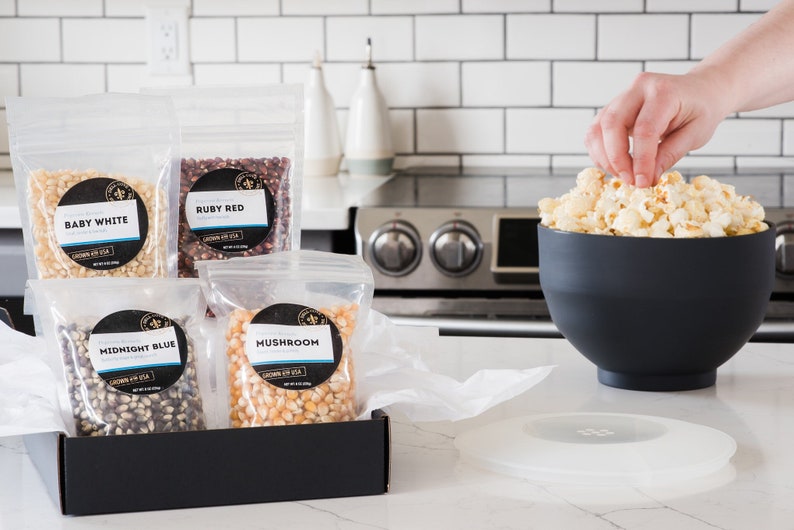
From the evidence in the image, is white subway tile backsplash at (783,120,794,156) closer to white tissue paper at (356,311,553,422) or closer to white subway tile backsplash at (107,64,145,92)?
white subway tile backsplash at (107,64,145,92)

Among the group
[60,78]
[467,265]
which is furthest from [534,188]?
[60,78]

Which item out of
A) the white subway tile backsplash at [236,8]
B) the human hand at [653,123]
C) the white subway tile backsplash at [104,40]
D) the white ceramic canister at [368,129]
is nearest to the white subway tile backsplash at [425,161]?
the white ceramic canister at [368,129]

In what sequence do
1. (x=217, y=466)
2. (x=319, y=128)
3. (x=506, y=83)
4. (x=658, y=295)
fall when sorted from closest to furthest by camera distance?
(x=217, y=466) → (x=658, y=295) → (x=319, y=128) → (x=506, y=83)

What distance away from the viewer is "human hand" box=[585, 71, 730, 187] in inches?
38.0

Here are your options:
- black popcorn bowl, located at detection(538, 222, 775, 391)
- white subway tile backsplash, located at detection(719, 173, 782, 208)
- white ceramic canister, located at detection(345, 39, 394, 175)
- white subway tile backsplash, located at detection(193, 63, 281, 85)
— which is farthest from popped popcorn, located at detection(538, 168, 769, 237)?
white subway tile backsplash, located at detection(193, 63, 281, 85)

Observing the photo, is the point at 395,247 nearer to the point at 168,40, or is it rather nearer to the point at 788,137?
the point at 168,40

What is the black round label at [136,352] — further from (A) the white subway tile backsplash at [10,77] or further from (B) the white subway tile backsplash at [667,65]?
(A) the white subway tile backsplash at [10,77]

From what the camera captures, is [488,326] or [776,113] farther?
[776,113]

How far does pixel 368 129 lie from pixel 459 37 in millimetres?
316

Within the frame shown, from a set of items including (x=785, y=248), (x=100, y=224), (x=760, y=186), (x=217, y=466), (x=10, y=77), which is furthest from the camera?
(x=10, y=77)

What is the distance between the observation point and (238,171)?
0.85 meters

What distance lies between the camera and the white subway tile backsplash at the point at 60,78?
2.49m

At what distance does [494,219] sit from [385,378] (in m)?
1.04

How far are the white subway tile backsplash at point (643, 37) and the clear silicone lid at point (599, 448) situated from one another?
1652 mm
